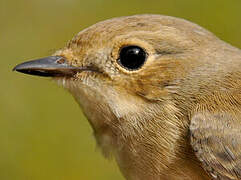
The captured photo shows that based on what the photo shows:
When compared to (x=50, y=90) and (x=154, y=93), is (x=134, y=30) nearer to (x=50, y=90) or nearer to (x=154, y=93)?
(x=154, y=93)

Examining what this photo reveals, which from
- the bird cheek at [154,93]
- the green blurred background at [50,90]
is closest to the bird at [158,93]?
the bird cheek at [154,93]

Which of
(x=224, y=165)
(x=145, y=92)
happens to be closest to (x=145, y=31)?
(x=145, y=92)

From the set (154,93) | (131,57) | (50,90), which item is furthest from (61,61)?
(50,90)

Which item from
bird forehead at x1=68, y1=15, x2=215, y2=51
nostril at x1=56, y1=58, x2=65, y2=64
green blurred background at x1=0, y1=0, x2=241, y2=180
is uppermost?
green blurred background at x1=0, y1=0, x2=241, y2=180

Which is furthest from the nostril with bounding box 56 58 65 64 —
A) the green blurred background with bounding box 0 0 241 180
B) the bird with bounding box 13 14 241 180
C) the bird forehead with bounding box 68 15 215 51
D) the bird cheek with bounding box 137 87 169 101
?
the green blurred background with bounding box 0 0 241 180

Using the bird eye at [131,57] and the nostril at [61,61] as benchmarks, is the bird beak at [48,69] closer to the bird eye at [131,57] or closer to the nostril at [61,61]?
the nostril at [61,61]

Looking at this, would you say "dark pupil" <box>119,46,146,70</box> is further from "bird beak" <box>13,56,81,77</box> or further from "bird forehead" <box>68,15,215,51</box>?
"bird beak" <box>13,56,81,77</box>

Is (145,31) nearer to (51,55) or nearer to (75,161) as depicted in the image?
(51,55)
